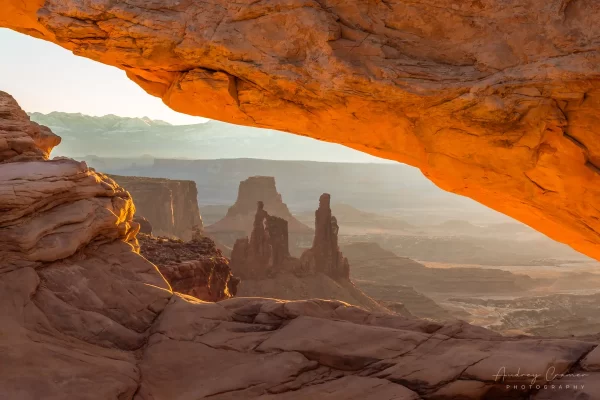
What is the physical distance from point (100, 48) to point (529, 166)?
360 inches

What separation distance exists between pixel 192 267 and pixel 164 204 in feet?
154

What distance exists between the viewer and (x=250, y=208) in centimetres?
9169

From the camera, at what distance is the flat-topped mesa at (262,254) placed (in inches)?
1806

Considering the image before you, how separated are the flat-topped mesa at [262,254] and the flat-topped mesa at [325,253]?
1956 millimetres

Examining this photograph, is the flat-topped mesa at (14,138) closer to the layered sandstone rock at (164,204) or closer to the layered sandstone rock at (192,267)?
the layered sandstone rock at (192,267)

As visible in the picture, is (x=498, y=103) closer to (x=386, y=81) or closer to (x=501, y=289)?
(x=386, y=81)

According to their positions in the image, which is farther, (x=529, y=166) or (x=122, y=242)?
(x=529, y=166)

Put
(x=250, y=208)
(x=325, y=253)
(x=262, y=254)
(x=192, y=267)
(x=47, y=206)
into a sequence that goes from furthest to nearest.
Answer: (x=250, y=208) → (x=325, y=253) → (x=262, y=254) → (x=192, y=267) → (x=47, y=206)

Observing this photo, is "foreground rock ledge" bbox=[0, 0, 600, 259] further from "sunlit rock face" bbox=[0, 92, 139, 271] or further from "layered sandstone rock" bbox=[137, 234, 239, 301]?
"layered sandstone rock" bbox=[137, 234, 239, 301]

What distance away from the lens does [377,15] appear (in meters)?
10.9

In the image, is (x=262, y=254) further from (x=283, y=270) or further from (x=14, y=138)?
(x=14, y=138)

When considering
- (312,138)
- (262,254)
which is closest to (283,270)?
(262,254)

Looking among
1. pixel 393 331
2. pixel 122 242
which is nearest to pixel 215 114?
pixel 122 242

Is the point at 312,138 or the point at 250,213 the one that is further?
the point at 250,213
